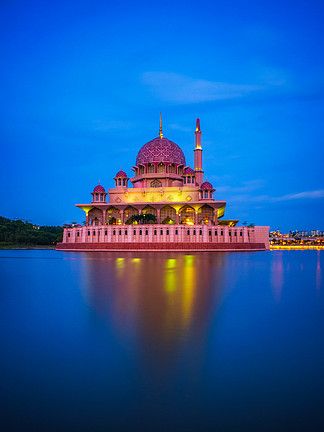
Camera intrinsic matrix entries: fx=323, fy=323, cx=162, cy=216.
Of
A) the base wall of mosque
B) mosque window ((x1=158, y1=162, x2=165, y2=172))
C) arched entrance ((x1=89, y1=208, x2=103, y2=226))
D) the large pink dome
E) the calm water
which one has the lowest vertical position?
the calm water

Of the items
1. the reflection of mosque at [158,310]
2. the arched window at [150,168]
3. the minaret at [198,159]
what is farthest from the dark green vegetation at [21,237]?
the reflection of mosque at [158,310]

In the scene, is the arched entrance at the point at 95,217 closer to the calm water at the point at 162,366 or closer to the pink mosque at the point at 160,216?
the pink mosque at the point at 160,216

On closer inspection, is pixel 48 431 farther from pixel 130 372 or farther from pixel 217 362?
pixel 217 362

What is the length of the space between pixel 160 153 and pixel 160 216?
10.2 meters

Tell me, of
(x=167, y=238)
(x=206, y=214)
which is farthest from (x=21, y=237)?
(x=206, y=214)

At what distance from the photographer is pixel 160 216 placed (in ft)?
158

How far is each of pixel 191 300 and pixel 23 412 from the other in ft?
15.9

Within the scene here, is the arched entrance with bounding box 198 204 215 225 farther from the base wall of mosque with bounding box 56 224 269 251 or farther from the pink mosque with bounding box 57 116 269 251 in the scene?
the base wall of mosque with bounding box 56 224 269 251

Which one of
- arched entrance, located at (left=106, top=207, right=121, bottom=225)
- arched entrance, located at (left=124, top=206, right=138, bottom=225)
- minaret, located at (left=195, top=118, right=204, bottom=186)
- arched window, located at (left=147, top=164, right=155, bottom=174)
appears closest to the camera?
arched entrance, located at (left=124, top=206, right=138, bottom=225)

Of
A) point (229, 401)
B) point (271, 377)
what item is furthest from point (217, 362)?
point (229, 401)

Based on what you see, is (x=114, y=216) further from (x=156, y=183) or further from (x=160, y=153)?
(x=160, y=153)

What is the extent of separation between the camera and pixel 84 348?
4.00m

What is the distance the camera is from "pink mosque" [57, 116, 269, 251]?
37625 millimetres

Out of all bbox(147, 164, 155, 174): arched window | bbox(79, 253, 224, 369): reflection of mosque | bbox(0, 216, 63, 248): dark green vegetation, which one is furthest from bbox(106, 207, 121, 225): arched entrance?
bbox(79, 253, 224, 369): reflection of mosque
